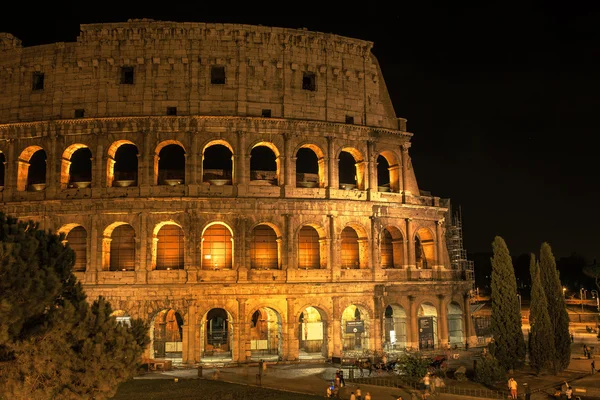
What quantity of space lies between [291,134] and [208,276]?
8.91 m

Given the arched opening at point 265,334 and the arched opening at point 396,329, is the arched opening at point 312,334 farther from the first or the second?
the arched opening at point 396,329

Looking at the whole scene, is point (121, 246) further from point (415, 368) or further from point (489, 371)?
point (489, 371)

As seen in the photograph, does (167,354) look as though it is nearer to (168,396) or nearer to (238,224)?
(238,224)

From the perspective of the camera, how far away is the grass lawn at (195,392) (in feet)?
68.1

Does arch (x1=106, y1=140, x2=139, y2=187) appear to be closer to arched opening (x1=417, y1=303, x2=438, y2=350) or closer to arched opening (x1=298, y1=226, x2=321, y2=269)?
arched opening (x1=298, y1=226, x2=321, y2=269)

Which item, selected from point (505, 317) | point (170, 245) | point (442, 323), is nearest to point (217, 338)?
point (170, 245)

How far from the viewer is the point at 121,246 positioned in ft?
102

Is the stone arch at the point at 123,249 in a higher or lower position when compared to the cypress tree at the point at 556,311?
higher

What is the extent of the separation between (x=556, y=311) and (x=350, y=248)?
1162 centimetres

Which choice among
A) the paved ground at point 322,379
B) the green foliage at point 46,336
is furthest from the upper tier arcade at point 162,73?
the green foliage at point 46,336

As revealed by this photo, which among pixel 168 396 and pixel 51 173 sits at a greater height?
pixel 51 173

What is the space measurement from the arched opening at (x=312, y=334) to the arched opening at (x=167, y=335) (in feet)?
22.9

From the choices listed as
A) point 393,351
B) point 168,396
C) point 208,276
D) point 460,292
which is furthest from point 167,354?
point 460,292

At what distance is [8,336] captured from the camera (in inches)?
480
